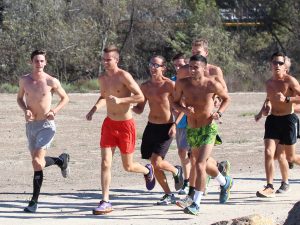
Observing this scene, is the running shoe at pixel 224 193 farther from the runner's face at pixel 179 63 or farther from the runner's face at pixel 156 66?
the runner's face at pixel 179 63

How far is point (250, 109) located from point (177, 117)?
55.0ft

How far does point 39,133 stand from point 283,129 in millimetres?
3184

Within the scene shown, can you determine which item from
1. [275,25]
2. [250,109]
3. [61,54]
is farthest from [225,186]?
[275,25]

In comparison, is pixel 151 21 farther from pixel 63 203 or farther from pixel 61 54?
pixel 63 203

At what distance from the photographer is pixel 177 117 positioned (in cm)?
1120

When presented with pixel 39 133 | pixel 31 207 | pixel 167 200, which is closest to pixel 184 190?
pixel 167 200

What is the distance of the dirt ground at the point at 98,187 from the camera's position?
998cm

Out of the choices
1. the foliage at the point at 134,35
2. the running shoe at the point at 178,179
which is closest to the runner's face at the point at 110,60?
the running shoe at the point at 178,179

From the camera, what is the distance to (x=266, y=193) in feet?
37.1

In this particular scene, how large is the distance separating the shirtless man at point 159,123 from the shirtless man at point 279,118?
4.27ft

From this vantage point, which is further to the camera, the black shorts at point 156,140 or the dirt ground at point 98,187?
the black shorts at point 156,140

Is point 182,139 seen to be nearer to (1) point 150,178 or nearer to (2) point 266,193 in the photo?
(1) point 150,178

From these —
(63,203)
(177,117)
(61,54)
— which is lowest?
(61,54)

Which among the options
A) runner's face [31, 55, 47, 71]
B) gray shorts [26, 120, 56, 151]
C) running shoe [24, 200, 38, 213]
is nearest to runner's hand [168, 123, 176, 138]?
gray shorts [26, 120, 56, 151]
